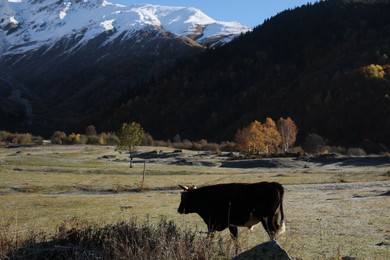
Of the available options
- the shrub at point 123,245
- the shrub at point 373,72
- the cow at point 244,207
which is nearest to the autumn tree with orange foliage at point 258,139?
the shrub at point 373,72

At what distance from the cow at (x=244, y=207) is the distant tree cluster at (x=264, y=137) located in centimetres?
11405

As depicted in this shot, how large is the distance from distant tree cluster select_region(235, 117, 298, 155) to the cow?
11405 cm

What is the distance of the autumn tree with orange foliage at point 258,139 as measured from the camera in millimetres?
130875

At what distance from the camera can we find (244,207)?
15.8 m

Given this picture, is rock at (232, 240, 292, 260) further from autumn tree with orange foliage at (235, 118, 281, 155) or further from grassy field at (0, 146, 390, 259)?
autumn tree with orange foliage at (235, 118, 281, 155)

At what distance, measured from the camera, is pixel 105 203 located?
→ 38.2 m

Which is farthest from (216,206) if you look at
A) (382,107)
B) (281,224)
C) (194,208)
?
(382,107)

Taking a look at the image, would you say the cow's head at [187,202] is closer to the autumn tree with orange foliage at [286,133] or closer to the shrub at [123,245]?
the shrub at [123,245]

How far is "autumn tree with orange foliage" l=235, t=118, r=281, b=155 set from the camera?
429 ft

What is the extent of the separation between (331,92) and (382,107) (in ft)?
91.7

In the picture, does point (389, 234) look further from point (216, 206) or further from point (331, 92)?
point (331, 92)

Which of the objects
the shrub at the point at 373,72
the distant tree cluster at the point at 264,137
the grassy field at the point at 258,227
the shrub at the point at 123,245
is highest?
the shrub at the point at 373,72

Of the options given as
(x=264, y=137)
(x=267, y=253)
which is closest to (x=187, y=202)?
(x=267, y=253)

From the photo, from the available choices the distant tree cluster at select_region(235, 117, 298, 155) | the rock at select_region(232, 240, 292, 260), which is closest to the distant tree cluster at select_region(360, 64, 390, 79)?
the distant tree cluster at select_region(235, 117, 298, 155)
